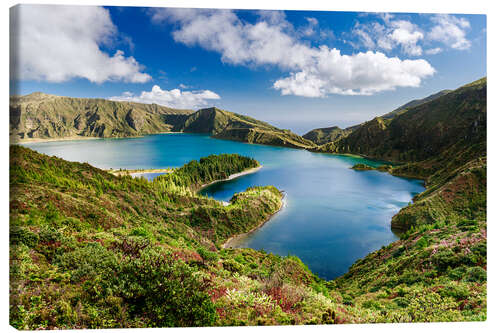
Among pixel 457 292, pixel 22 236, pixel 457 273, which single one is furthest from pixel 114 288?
pixel 457 273

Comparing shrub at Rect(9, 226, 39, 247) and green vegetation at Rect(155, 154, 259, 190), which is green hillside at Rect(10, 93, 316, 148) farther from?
shrub at Rect(9, 226, 39, 247)

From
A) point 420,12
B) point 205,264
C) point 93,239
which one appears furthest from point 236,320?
point 420,12

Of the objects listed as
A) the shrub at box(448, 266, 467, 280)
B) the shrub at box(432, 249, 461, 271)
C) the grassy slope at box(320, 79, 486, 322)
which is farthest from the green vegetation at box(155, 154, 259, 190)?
the shrub at box(448, 266, 467, 280)

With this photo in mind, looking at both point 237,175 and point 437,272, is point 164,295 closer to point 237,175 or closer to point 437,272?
point 437,272

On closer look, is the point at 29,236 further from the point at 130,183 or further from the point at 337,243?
the point at 337,243

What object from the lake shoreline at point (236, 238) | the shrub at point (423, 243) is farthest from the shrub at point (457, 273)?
the lake shoreline at point (236, 238)

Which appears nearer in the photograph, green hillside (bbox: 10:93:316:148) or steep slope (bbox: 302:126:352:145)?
green hillside (bbox: 10:93:316:148)

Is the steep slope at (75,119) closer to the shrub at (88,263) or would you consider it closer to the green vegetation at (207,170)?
the shrub at (88,263)
